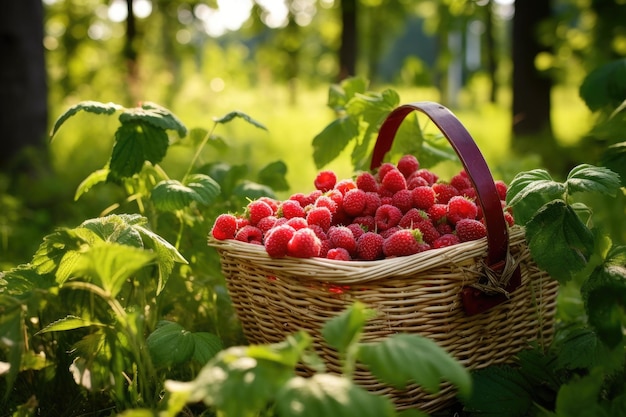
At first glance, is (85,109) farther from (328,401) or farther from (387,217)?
(328,401)

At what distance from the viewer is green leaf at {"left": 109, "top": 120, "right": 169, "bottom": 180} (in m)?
1.70

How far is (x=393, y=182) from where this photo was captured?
5.66 feet

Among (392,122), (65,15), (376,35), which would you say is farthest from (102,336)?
(376,35)

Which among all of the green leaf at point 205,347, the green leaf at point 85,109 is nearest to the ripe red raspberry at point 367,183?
the green leaf at point 205,347

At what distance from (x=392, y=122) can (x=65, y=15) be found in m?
8.18

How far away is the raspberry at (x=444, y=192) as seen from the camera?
5.65ft

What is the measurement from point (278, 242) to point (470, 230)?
1.53ft

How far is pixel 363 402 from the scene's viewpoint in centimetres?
86

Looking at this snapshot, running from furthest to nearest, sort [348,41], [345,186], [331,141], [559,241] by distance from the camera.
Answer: [348,41] → [331,141] → [345,186] → [559,241]

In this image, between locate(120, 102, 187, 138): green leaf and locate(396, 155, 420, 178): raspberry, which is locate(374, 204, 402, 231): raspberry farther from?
locate(120, 102, 187, 138): green leaf

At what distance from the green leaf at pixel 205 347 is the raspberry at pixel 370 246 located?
40 cm

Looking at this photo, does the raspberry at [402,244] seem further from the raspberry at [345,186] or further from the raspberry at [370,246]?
the raspberry at [345,186]

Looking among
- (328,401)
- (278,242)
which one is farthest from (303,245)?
(328,401)

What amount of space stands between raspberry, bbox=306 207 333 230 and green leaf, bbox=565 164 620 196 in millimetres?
561
